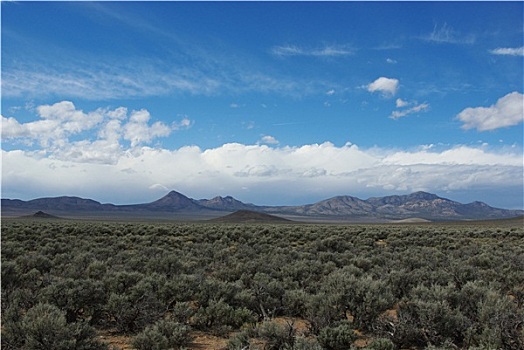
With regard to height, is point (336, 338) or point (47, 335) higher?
point (47, 335)

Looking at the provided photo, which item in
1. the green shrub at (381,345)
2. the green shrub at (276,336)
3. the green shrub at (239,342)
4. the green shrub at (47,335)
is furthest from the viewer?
the green shrub at (276,336)

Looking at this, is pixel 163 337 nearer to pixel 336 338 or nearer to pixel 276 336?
pixel 276 336

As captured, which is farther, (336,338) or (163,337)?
(336,338)

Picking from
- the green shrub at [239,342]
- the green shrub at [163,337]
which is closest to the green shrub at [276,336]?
the green shrub at [239,342]

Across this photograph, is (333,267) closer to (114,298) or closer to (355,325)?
(355,325)

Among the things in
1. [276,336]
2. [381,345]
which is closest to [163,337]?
[276,336]

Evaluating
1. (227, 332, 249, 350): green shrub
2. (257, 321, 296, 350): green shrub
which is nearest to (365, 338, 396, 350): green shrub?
(257, 321, 296, 350): green shrub

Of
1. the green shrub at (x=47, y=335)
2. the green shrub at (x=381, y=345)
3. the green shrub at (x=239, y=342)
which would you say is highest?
the green shrub at (x=47, y=335)

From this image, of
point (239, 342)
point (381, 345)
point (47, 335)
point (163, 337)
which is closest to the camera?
point (47, 335)

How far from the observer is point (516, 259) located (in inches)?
604

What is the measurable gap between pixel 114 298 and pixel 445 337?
673 centimetres

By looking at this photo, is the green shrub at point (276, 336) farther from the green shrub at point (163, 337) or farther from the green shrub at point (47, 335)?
the green shrub at point (47, 335)

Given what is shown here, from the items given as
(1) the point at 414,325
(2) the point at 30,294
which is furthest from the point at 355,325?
(2) the point at 30,294

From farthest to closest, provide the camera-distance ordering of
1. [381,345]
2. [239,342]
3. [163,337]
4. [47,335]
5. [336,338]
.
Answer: [336,338], [163,337], [239,342], [381,345], [47,335]
